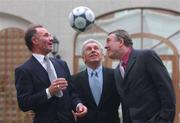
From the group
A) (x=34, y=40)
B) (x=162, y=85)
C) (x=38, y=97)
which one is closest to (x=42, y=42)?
(x=34, y=40)

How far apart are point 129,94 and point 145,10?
423 inches

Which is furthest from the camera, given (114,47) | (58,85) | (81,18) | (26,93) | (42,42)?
(81,18)

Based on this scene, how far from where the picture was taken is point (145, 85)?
527cm

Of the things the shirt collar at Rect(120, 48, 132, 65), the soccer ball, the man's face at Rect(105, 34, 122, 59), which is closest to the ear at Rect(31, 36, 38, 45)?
the man's face at Rect(105, 34, 122, 59)

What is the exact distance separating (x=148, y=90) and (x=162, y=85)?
15 cm

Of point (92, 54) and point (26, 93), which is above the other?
point (92, 54)

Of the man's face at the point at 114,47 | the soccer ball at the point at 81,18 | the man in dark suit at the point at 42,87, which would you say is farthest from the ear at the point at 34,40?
the soccer ball at the point at 81,18

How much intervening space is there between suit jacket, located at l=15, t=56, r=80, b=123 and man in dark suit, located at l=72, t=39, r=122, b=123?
615 millimetres

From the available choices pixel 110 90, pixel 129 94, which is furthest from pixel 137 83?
pixel 110 90

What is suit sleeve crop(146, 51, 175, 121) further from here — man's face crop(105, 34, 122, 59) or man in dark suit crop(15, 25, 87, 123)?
man in dark suit crop(15, 25, 87, 123)

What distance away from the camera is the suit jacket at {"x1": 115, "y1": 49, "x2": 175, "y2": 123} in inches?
202

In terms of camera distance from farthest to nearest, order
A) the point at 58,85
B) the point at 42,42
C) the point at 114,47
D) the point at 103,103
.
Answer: the point at 103,103 < the point at 114,47 < the point at 42,42 < the point at 58,85

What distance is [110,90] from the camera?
603cm

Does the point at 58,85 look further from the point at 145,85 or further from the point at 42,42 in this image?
the point at 145,85
